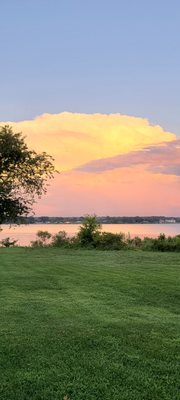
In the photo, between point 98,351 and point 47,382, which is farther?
point 98,351

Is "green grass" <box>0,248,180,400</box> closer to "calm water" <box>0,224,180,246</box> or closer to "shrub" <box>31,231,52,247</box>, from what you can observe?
"calm water" <box>0,224,180,246</box>

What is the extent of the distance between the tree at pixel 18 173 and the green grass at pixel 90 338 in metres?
2.43

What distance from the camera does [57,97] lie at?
2267cm

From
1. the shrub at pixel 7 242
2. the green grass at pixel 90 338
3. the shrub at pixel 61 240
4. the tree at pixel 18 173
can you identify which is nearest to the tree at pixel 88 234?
the shrub at pixel 61 240

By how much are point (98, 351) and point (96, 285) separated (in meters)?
7.53

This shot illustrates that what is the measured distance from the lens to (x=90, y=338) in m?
7.95

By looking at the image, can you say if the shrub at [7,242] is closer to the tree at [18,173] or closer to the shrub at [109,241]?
the shrub at [109,241]

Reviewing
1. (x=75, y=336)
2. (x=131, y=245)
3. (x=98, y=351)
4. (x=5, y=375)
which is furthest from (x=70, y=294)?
(x=131, y=245)

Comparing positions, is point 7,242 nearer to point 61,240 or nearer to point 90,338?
point 61,240

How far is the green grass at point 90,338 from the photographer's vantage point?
575cm

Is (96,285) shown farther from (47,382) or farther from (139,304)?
(47,382)

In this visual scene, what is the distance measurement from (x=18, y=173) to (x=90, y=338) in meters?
4.64

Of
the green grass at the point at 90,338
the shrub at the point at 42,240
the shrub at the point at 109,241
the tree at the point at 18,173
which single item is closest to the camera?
the green grass at the point at 90,338

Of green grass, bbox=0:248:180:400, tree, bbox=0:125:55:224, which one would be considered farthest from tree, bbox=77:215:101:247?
tree, bbox=0:125:55:224
